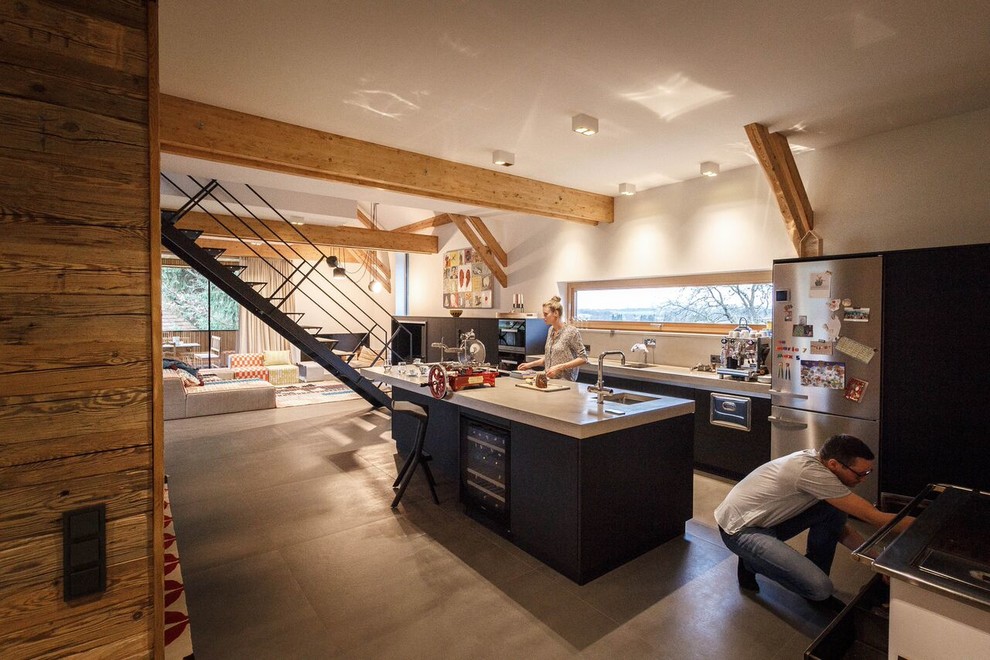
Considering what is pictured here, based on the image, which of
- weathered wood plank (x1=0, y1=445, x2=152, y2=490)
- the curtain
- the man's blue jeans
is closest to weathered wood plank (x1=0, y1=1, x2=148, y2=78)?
weathered wood plank (x1=0, y1=445, x2=152, y2=490)

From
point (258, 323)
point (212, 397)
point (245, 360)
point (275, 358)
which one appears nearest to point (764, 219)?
point (212, 397)

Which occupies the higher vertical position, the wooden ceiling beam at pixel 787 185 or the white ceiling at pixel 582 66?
the white ceiling at pixel 582 66

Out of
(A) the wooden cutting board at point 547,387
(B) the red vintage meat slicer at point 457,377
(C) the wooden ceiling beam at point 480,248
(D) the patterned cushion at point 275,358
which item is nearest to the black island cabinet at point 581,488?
(B) the red vintage meat slicer at point 457,377

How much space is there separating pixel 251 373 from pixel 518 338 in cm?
550

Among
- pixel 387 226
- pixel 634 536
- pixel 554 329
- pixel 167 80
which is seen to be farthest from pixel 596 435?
pixel 387 226

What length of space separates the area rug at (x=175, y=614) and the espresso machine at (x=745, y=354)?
4.20 meters

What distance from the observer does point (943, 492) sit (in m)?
1.96

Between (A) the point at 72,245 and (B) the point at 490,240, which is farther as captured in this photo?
(B) the point at 490,240

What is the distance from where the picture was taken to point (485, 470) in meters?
3.27

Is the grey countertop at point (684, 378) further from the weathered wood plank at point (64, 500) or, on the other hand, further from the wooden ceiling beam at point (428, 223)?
the wooden ceiling beam at point (428, 223)

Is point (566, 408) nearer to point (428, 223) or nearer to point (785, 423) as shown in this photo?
point (785, 423)

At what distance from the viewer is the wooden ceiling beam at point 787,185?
3.61 m

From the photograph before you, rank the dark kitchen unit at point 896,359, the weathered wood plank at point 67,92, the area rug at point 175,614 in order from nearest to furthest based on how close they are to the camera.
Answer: the weathered wood plank at point 67,92, the area rug at point 175,614, the dark kitchen unit at point 896,359

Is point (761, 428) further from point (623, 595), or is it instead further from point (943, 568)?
point (943, 568)
